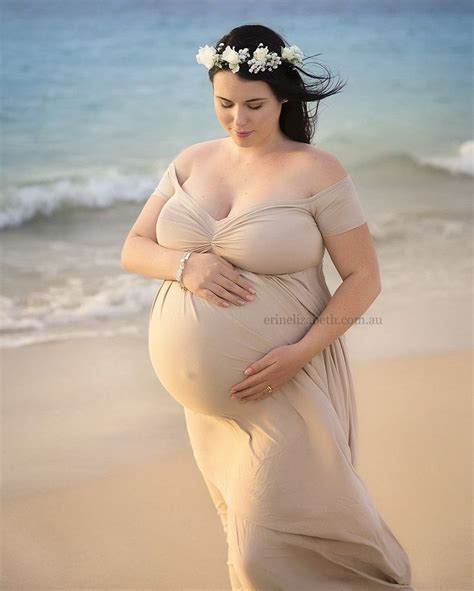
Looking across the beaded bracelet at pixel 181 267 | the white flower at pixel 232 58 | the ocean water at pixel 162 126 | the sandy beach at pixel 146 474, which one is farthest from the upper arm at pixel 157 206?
the ocean water at pixel 162 126

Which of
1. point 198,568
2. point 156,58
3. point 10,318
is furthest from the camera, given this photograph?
point 156,58

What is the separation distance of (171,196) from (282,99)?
1.45ft

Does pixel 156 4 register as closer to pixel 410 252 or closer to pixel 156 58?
pixel 156 58

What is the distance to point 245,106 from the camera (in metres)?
2.83

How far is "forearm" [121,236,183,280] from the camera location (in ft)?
9.54

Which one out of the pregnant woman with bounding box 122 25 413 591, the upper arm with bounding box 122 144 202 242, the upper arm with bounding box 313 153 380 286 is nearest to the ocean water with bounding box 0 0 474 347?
the upper arm with bounding box 122 144 202 242

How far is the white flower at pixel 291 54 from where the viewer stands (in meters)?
2.83

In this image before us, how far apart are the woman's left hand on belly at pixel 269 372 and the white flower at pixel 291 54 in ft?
2.57

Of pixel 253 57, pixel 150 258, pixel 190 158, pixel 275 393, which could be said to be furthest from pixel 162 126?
pixel 275 393

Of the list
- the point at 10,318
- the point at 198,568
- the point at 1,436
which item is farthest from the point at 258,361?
the point at 10,318

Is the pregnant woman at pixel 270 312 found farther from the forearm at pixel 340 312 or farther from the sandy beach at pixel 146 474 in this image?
the sandy beach at pixel 146 474

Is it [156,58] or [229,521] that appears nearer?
[229,521]

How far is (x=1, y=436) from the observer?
4.91 meters

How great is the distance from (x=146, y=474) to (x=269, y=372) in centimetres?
176
